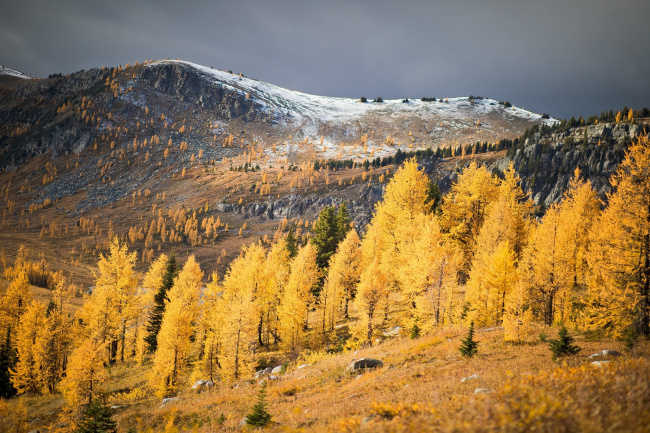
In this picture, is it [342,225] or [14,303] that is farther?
[342,225]

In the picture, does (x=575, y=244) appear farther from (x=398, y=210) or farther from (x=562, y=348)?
(x=562, y=348)

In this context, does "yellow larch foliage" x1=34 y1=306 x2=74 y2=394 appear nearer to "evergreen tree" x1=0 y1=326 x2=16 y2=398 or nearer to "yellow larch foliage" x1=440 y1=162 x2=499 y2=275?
"evergreen tree" x1=0 y1=326 x2=16 y2=398

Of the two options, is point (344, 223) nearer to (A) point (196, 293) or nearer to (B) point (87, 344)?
(A) point (196, 293)

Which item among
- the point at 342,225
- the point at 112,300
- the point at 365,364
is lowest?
the point at 112,300

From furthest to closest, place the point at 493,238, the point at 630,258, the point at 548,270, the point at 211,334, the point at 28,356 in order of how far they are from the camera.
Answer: the point at 28,356 < the point at 211,334 < the point at 493,238 < the point at 548,270 < the point at 630,258

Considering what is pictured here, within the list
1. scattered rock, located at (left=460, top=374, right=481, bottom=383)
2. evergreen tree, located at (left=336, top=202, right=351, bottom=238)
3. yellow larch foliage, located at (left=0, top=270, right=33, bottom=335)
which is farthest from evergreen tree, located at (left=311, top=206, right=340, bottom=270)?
yellow larch foliage, located at (left=0, top=270, right=33, bottom=335)

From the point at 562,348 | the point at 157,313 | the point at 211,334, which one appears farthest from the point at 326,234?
the point at 562,348

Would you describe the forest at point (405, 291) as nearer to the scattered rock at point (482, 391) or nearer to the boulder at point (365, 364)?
the boulder at point (365, 364)

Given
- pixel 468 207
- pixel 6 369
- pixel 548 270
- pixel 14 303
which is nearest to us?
pixel 548 270

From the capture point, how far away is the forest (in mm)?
18422

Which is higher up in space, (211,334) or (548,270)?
(548,270)

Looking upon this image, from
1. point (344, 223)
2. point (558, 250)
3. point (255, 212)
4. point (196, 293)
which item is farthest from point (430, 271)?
point (255, 212)

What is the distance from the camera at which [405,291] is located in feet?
90.4

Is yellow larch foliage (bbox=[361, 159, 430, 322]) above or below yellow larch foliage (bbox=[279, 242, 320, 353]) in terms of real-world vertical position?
above
